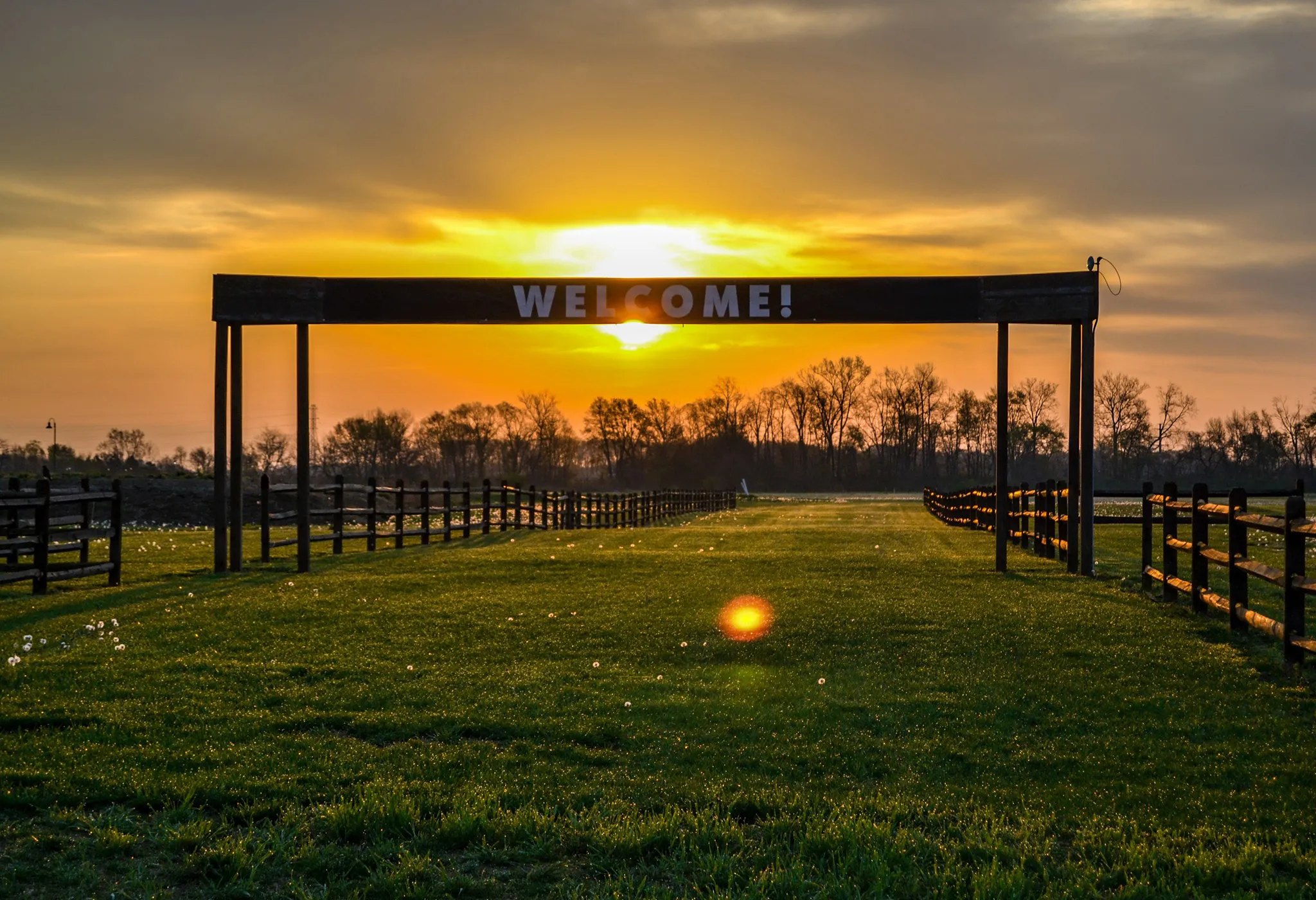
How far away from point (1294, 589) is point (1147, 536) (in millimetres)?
6278

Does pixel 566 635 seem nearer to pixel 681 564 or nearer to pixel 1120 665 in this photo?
pixel 1120 665

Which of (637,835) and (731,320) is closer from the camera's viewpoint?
(637,835)

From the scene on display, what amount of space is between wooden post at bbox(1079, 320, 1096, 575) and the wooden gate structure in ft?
0.07

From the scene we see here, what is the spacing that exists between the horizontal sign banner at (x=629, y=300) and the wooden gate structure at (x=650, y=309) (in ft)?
0.05

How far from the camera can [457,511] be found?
3083 centimetres

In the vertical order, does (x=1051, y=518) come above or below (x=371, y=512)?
above

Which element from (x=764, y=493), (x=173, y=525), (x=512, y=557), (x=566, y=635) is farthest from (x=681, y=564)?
(x=764, y=493)

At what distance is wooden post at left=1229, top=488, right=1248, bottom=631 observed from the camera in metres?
11.2

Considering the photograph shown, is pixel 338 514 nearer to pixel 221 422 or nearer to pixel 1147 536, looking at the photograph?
pixel 221 422

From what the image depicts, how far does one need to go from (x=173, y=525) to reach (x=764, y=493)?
242 feet

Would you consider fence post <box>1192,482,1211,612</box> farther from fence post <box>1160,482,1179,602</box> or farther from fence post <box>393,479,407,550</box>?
fence post <box>393,479,407,550</box>

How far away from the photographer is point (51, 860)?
5.33 m

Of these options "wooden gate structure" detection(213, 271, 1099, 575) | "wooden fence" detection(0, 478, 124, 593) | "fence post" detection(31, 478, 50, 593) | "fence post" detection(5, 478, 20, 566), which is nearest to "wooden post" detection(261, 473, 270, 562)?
"wooden gate structure" detection(213, 271, 1099, 575)

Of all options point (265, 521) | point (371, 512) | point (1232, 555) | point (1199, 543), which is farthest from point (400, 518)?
point (1232, 555)
